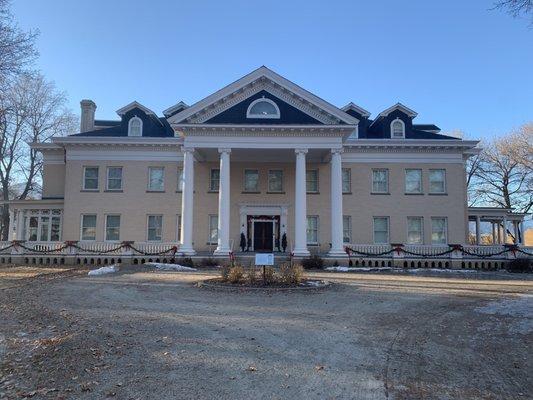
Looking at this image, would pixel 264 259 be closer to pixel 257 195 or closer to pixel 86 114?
pixel 257 195

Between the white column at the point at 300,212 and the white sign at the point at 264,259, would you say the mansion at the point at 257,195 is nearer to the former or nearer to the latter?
the white column at the point at 300,212

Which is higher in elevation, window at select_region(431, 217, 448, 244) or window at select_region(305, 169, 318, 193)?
window at select_region(305, 169, 318, 193)

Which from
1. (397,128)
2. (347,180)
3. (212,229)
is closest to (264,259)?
(212,229)

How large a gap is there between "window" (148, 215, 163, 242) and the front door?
639 cm

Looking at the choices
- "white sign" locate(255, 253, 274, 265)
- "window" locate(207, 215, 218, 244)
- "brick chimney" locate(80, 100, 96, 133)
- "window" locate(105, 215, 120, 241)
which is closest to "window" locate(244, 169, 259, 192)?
"window" locate(207, 215, 218, 244)

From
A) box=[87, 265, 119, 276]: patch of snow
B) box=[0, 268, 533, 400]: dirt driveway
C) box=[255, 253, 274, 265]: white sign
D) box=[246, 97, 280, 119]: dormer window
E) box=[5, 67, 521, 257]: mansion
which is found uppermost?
box=[246, 97, 280, 119]: dormer window

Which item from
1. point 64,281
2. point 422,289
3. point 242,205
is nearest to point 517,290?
point 422,289

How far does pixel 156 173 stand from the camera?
3086cm

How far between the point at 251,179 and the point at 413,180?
11.0 meters

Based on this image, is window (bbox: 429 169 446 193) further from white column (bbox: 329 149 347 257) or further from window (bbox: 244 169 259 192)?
window (bbox: 244 169 259 192)

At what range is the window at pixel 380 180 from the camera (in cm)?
3091

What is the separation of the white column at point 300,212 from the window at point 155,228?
1022 cm

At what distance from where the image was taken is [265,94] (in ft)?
86.4

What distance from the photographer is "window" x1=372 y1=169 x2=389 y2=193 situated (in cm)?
3091
